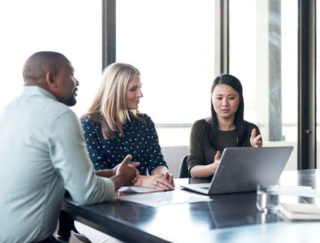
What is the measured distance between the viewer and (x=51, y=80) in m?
1.73

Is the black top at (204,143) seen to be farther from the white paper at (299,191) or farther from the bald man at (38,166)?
the bald man at (38,166)

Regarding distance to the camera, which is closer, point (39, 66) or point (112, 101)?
point (39, 66)

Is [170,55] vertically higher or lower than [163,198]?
higher

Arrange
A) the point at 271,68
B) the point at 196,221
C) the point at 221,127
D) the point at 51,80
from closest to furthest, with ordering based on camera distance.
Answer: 1. the point at 196,221
2. the point at 51,80
3. the point at 221,127
4. the point at 271,68

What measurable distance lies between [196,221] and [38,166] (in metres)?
0.61

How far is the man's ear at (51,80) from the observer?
1.72 m

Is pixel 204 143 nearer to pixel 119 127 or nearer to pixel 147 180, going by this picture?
pixel 119 127

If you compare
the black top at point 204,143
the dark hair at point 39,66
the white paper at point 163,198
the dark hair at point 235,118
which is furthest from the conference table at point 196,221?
the dark hair at point 235,118

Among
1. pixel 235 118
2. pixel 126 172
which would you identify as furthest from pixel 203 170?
pixel 126 172

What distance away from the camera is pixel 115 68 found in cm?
273

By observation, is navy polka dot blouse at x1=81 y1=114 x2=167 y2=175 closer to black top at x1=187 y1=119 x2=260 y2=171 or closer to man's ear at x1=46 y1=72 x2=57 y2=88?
black top at x1=187 y1=119 x2=260 y2=171

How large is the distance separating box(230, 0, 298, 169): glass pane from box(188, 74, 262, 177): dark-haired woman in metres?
2.14

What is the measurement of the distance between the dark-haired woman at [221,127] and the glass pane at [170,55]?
1244mm

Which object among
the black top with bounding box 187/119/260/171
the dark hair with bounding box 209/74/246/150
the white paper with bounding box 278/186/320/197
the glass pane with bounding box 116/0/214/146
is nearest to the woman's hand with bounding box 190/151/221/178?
the black top with bounding box 187/119/260/171
